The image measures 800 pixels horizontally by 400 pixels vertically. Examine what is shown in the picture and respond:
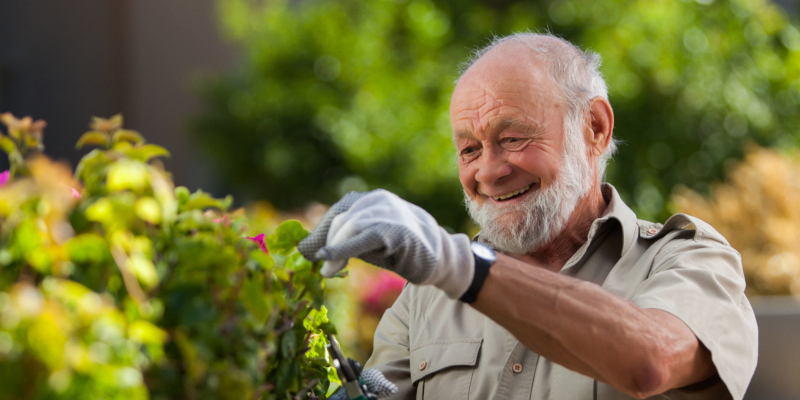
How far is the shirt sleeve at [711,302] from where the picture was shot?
1510mm

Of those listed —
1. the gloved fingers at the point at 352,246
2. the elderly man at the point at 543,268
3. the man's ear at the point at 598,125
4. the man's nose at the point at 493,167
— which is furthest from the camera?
the man's ear at the point at 598,125

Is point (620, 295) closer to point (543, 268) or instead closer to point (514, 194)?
point (543, 268)

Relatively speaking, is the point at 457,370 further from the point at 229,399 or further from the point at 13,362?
the point at 13,362

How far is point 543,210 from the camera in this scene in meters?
2.00

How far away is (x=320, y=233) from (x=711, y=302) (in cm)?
89

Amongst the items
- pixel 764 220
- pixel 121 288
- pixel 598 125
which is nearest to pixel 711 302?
pixel 598 125

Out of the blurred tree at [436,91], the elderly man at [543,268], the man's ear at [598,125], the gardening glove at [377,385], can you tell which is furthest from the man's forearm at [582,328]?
the blurred tree at [436,91]

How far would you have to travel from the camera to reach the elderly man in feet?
4.39

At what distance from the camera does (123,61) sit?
28.0ft

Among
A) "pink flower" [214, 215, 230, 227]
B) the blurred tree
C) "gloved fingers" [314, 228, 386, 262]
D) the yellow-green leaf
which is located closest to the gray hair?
"gloved fingers" [314, 228, 386, 262]

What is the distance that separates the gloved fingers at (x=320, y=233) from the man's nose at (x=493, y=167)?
747 mm

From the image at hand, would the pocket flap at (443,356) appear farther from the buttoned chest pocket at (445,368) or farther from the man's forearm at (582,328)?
the man's forearm at (582,328)

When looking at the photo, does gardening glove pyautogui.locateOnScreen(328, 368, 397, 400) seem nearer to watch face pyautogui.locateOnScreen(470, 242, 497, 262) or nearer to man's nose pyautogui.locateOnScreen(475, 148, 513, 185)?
watch face pyautogui.locateOnScreen(470, 242, 497, 262)

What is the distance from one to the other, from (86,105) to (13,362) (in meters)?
7.79
